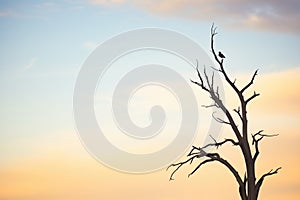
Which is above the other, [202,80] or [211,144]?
[202,80]

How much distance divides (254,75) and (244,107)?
133cm

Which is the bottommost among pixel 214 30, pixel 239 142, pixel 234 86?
pixel 239 142

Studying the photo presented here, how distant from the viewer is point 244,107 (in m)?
26.2

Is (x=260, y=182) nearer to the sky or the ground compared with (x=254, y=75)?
nearer to the ground

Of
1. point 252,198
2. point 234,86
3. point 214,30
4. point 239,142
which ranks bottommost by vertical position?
point 252,198

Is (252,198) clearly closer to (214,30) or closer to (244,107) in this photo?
(244,107)

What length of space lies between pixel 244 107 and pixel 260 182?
119 inches

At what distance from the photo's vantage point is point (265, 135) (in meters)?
26.0

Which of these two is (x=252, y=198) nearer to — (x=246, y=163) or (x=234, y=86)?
(x=246, y=163)

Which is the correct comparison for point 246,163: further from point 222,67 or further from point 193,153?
point 222,67

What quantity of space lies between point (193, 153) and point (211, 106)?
201 cm

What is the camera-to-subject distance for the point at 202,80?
87.5ft

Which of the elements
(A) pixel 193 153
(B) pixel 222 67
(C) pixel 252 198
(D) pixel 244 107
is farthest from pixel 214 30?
(C) pixel 252 198

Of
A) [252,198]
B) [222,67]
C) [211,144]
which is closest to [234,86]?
[222,67]
